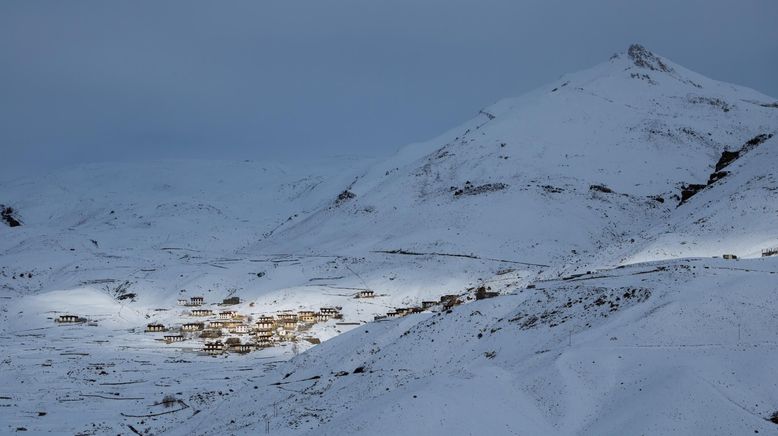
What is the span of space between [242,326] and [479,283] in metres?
21.9

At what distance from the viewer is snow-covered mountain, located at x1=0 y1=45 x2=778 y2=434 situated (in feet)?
76.6

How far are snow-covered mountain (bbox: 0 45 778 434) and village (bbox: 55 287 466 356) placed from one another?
1.54 metres

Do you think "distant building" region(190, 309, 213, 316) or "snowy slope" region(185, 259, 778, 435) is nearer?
"snowy slope" region(185, 259, 778, 435)

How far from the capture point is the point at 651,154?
104m

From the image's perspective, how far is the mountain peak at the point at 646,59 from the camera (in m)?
146

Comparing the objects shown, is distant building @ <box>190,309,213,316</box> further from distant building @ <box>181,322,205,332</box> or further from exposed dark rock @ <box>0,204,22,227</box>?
exposed dark rock @ <box>0,204,22,227</box>

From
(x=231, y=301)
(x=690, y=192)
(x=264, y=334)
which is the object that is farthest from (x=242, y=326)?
(x=690, y=192)

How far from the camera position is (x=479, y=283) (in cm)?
6562

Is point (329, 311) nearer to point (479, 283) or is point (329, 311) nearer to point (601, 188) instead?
point (479, 283)

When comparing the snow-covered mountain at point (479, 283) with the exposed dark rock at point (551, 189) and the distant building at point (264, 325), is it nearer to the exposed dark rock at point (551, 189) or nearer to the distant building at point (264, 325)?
the exposed dark rock at point (551, 189)

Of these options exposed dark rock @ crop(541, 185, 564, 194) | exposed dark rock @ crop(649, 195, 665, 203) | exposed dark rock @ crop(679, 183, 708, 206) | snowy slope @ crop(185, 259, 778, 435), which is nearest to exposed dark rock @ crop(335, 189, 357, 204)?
exposed dark rock @ crop(541, 185, 564, 194)

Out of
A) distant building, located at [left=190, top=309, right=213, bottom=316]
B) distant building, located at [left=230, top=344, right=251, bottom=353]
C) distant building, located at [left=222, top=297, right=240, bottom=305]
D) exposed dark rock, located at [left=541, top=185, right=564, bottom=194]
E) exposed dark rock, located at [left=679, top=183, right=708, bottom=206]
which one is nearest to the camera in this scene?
distant building, located at [left=230, top=344, right=251, bottom=353]

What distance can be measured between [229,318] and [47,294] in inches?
959

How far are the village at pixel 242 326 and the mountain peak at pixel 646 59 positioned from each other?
101876mm
